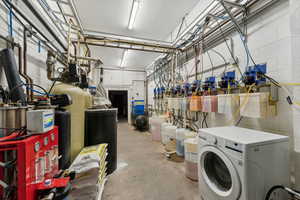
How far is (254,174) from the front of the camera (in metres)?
0.96

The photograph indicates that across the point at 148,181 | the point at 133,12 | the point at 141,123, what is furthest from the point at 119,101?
the point at 148,181

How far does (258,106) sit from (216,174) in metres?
0.90

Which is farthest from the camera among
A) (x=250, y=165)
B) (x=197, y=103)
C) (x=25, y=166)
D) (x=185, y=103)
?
(x=185, y=103)

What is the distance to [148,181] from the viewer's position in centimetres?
181

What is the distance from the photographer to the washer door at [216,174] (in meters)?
1.08

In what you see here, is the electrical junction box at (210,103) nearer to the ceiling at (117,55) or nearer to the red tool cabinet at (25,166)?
the red tool cabinet at (25,166)

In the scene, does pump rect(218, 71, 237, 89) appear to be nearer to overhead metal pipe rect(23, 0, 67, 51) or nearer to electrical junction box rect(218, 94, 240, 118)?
electrical junction box rect(218, 94, 240, 118)

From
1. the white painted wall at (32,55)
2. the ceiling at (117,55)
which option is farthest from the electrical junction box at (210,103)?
the ceiling at (117,55)

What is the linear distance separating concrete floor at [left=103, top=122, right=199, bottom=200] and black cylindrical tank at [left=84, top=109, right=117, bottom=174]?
0.28m

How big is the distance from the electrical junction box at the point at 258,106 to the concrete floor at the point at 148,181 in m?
1.23

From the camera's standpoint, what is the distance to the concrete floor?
1.54m

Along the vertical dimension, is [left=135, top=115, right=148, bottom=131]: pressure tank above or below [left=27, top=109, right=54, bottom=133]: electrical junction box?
below

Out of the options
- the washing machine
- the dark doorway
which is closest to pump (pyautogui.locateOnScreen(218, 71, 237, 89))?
the washing machine

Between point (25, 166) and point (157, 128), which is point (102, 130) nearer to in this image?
point (25, 166)
